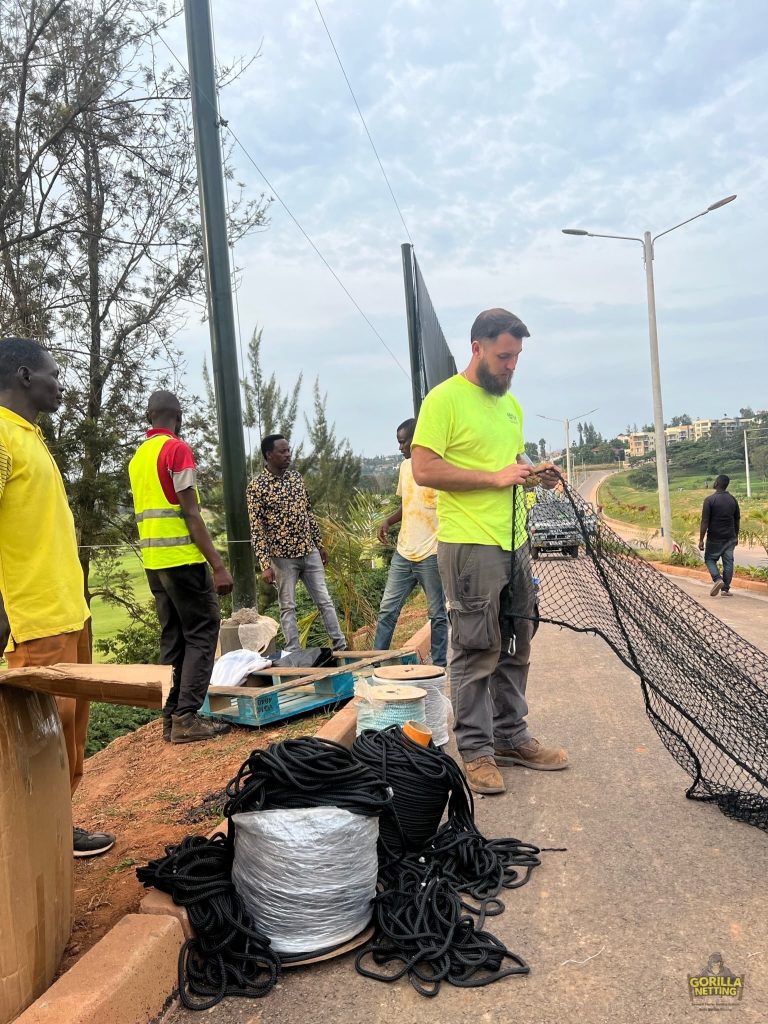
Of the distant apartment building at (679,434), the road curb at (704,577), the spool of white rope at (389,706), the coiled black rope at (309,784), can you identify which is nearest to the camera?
the coiled black rope at (309,784)

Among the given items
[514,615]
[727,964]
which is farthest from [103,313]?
[727,964]

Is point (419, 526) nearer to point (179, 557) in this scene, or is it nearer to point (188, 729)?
point (179, 557)

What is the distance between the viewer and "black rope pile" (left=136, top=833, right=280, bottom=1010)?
226cm

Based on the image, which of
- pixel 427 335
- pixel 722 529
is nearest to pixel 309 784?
pixel 427 335

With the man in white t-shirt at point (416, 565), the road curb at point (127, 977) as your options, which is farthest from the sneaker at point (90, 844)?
the man in white t-shirt at point (416, 565)

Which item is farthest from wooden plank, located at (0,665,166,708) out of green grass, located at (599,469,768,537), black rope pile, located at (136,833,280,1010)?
green grass, located at (599,469,768,537)

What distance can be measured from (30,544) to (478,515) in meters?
1.98

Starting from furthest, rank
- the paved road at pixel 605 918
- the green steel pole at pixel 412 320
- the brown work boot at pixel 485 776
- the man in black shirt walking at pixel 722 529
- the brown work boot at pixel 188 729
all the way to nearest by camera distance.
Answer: the man in black shirt walking at pixel 722 529 → the green steel pole at pixel 412 320 → the brown work boot at pixel 188 729 → the brown work boot at pixel 485 776 → the paved road at pixel 605 918

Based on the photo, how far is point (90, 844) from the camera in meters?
3.15

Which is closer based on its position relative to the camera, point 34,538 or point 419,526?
point 34,538

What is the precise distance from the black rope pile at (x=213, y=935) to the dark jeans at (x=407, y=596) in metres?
3.62

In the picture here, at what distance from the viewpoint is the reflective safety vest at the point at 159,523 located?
4.58 metres

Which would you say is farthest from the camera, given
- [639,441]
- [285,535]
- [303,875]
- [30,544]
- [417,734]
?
[639,441]

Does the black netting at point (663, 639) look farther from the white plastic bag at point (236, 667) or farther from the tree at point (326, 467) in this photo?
the tree at point (326, 467)
